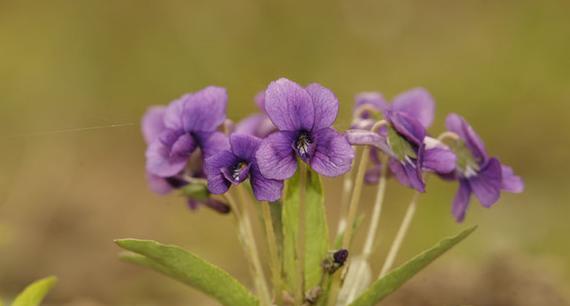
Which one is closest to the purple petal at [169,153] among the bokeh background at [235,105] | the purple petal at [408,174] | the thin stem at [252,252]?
the thin stem at [252,252]

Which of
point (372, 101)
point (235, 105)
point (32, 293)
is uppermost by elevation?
point (372, 101)

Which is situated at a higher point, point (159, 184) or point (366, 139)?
point (366, 139)

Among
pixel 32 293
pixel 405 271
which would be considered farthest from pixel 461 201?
pixel 32 293

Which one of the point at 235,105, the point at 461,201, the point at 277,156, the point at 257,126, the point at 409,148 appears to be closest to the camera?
the point at 277,156

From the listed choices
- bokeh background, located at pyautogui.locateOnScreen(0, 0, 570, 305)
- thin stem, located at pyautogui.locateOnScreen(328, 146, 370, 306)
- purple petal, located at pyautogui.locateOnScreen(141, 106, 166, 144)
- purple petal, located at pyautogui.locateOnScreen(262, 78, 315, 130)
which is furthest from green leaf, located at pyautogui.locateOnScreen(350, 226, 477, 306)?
bokeh background, located at pyautogui.locateOnScreen(0, 0, 570, 305)

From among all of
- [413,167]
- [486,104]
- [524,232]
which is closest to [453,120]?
[413,167]

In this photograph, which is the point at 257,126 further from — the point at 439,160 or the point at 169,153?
the point at 439,160

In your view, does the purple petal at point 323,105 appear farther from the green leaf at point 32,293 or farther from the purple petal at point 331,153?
the green leaf at point 32,293
